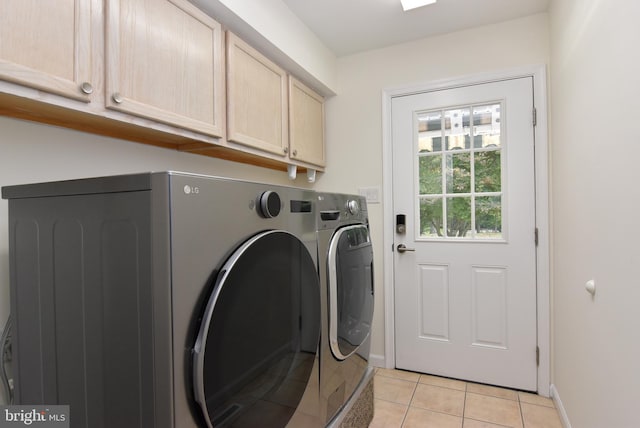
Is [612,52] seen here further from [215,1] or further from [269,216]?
[215,1]

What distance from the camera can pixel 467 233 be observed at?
227cm

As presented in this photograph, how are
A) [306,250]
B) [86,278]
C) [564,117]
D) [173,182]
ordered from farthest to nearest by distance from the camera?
1. [564,117]
2. [306,250]
3. [86,278]
4. [173,182]

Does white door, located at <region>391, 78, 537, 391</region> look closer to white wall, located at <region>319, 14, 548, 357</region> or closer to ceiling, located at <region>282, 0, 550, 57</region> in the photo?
white wall, located at <region>319, 14, 548, 357</region>

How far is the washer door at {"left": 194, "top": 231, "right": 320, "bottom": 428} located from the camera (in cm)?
73

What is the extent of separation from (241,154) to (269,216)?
1.04 meters

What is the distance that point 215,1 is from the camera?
1.42 metres

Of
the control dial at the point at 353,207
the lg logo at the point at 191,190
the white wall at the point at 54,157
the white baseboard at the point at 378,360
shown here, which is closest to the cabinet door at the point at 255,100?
the white wall at the point at 54,157

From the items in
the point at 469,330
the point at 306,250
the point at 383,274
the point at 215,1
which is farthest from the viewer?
the point at 383,274

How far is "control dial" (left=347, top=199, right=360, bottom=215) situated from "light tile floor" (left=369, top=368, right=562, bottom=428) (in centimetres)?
116

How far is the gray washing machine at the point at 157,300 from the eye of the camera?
2.16 ft

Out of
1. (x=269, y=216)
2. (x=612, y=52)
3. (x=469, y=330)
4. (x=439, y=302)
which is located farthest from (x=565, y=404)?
(x=269, y=216)

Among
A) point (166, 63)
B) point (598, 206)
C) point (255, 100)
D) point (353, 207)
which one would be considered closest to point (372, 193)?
point (353, 207)

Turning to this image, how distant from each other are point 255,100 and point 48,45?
0.95 meters

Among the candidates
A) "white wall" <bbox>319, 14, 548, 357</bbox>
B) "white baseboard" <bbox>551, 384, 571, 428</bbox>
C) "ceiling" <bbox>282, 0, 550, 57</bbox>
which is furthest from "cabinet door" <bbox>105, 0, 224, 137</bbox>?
"white baseboard" <bbox>551, 384, 571, 428</bbox>
